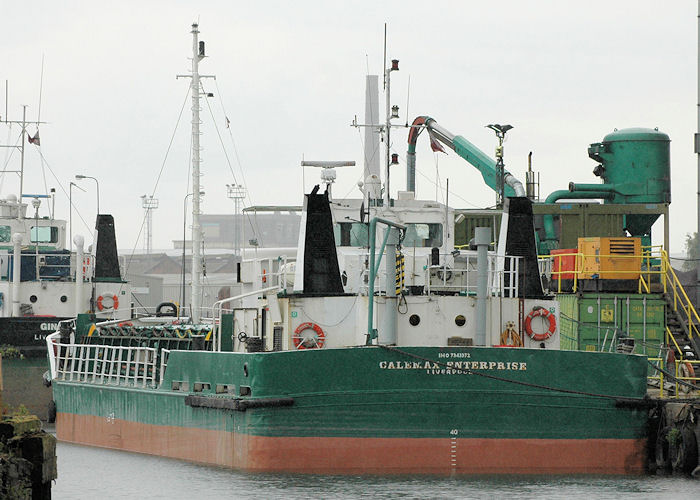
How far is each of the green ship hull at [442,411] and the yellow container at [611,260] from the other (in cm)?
920

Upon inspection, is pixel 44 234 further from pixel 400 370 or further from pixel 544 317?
pixel 400 370

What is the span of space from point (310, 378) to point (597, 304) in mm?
11802

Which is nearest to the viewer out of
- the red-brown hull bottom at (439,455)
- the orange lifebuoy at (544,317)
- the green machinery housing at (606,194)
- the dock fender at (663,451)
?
the red-brown hull bottom at (439,455)

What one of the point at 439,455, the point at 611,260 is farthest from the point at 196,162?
the point at 439,455

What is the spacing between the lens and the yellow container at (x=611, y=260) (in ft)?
113

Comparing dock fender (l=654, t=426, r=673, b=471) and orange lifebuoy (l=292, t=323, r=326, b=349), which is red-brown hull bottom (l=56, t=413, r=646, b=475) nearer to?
dock fender (l=654, t=426, r=673, b=471)

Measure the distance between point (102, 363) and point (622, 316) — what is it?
13792 mm

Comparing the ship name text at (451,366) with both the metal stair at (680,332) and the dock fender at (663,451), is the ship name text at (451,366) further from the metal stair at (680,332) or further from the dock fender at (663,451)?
the metal stair at (680,332)

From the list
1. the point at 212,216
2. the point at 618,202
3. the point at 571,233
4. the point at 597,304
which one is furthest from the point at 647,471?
the point at 212,216

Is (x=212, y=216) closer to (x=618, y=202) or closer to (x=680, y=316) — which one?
(x=618, y=202)

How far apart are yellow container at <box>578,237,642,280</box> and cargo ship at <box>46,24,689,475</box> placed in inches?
233

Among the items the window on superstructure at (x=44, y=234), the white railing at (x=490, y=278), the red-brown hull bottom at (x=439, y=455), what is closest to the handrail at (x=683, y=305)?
the white railing at (x=490, y=278)

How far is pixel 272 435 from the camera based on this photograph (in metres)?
24.8

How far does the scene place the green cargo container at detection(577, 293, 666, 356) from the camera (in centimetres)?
3381
